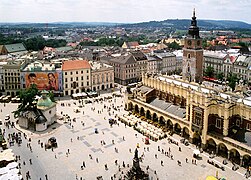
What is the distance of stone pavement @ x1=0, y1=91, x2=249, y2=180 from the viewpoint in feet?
176

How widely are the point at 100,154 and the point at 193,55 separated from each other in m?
47.0

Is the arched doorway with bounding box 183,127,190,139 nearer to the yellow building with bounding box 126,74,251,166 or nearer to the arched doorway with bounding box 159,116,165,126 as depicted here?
the yellow building with bounding box 126,74,251,166

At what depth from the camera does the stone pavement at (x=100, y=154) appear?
176ft

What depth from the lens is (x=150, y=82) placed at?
87625 mm

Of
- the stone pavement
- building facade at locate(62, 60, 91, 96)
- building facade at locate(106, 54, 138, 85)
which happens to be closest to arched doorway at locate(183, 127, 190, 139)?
the stone pavement

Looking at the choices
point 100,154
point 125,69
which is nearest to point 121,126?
point 100,154

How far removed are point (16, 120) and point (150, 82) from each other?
40805 millimetres

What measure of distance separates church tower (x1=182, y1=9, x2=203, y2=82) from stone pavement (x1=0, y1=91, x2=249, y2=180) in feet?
97.0

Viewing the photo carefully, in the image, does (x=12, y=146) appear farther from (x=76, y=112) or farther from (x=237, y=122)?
(x=237, y=122)

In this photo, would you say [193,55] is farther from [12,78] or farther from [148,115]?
[12,78]

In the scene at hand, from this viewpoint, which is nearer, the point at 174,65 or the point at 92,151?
the point at 92,151

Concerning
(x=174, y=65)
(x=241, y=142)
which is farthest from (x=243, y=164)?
(x=174, y=65)

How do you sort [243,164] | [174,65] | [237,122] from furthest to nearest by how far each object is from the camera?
[174,65], [237,122], [243,164]

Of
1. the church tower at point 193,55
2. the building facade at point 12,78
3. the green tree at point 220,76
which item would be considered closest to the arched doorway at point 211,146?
the church tower at point 193,55
